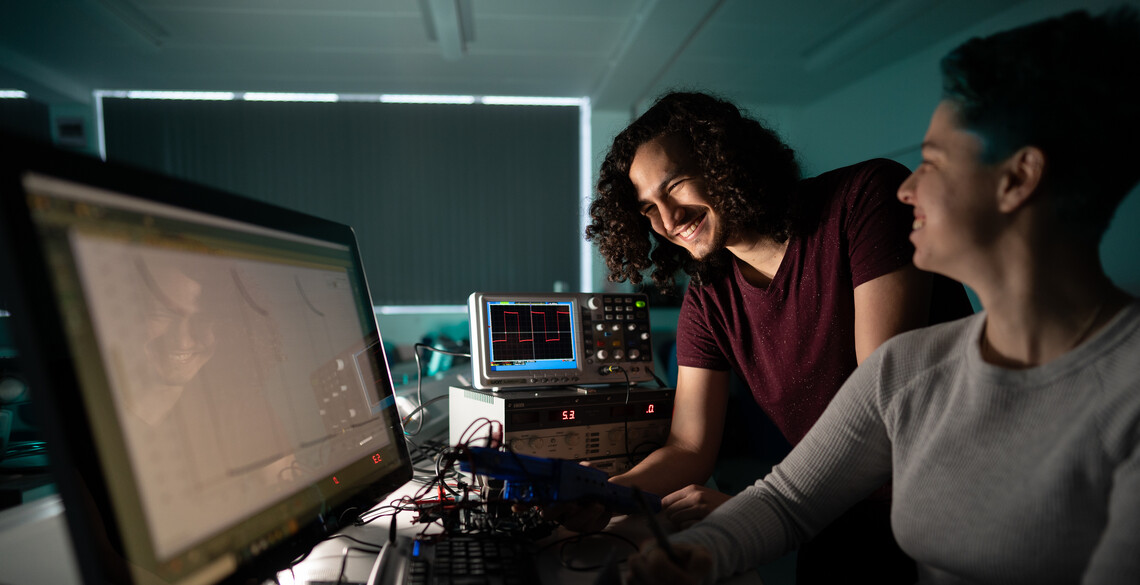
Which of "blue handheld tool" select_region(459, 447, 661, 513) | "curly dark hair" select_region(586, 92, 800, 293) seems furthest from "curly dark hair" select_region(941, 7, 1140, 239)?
"blue handheld tool" select_region(459, 447, 661, 513)

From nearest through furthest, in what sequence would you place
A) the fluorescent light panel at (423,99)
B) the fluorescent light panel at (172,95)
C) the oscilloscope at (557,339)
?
the oscilloscope at (557,339) < the fluorescent light panel at (172,95) < the fluorescent light panel at (423,99)

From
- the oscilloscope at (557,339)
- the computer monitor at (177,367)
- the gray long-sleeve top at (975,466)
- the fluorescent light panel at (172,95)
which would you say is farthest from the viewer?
the fluorescent light panel at (172,95)

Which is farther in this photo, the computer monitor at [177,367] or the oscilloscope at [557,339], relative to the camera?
the oscilloscope at [557,339]

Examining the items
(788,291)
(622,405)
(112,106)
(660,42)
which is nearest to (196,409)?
(622,405)

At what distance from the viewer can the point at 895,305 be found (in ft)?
3.36

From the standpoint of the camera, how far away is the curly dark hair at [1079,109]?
0.64 metres

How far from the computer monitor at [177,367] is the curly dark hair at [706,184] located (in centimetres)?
84

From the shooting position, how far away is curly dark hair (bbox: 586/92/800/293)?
1.26 m

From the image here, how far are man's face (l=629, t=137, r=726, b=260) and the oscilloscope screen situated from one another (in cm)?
33

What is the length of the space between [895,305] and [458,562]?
89 centimetres

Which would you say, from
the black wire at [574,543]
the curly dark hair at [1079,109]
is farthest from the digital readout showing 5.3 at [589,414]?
the curly dark hair at [1079,109]

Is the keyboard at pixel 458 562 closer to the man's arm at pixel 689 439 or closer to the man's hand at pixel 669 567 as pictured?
the man's hand at pixel 669 567

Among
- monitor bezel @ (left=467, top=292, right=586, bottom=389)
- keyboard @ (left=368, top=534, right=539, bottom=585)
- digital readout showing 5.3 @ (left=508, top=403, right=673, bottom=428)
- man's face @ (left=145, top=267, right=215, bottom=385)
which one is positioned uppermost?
man's face @ (left=145, top=267, right=215, bottom=385)

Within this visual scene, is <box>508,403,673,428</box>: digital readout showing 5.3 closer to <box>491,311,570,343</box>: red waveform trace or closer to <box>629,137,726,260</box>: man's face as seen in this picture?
<box>491,311,570,343</box>: red waveform trace
